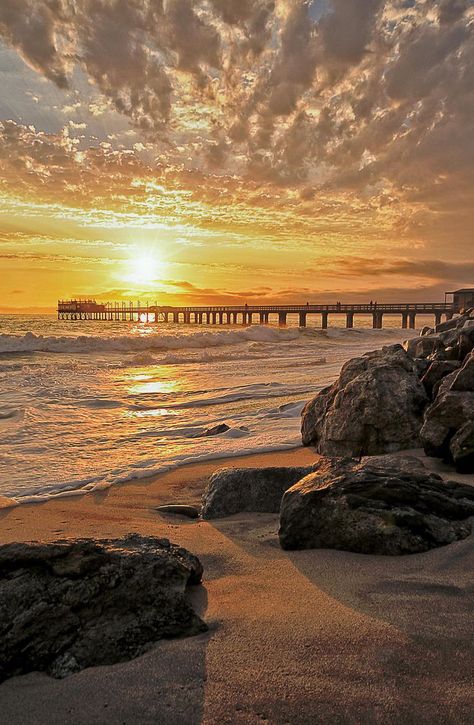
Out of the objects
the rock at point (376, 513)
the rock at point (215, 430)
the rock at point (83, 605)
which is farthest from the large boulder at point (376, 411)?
the rock at point (83, 605)

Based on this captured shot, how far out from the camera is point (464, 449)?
414 centimetres

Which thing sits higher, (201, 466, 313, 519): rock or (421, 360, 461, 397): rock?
(421, 360, 461, 397): rock

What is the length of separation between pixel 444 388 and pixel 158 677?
4114 mm

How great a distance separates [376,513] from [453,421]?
1786mm

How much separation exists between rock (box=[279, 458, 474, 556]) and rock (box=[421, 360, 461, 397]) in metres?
2.51

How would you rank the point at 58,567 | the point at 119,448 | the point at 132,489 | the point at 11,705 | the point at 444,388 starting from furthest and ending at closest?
the point at 119,448 < the point at 132,489 < the point at 444,388 < the point at 58,567 < the point at 11,705

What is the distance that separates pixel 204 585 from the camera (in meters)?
2.77

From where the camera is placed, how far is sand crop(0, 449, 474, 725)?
5.70 feet

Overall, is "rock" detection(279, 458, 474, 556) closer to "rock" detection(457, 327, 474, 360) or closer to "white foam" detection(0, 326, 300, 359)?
"rock" detection(457, 327, 474, 360)

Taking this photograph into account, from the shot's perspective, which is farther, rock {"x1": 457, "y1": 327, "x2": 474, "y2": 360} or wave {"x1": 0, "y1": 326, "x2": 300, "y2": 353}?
wave {"x1": 0, "y1": 326, "x2": 300, "y2": 353}

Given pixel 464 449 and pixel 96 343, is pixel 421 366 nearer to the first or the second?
pixel 464 449

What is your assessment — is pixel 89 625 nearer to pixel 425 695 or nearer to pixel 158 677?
pixel 158 677

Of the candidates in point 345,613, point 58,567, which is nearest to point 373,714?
point 345,613

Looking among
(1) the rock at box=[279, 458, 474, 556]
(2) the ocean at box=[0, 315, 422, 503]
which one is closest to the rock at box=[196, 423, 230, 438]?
(2) the ocean at box=[0, 315, 422, 503]
